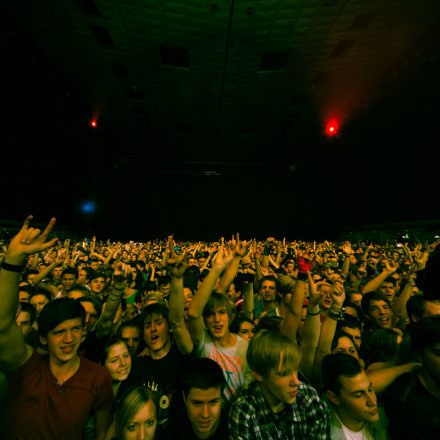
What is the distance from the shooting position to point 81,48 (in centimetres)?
862

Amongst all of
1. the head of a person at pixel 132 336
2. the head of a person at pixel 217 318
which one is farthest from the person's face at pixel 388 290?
the head of a person at pixel 132 336

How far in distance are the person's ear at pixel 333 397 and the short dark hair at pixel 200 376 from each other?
0.62m

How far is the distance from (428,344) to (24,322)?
3.04 meters

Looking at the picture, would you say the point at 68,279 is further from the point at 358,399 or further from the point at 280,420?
the point at 358,399

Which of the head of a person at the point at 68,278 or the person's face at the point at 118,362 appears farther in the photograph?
the head of a person at the point at 68,278

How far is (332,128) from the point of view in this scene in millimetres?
14039

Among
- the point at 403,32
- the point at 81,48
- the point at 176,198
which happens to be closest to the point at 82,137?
the point at 81,48

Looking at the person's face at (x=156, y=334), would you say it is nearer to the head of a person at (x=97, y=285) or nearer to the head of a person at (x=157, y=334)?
the head of a person at (x=157, y=334)

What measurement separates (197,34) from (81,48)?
12.6ft

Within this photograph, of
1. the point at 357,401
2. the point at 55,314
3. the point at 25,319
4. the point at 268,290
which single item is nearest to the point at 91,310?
the point at 25,319

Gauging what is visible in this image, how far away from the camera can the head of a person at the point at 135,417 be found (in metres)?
1.40

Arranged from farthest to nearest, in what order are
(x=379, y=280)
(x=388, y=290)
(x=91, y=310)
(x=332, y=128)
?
(x=332, y=128) → (x=388, y=290) → (x=379, y=280) → (x=91, y=310)

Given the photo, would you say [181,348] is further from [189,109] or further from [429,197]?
[429,197]

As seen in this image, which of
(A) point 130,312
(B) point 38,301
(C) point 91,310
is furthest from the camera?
(A) point 130,312
